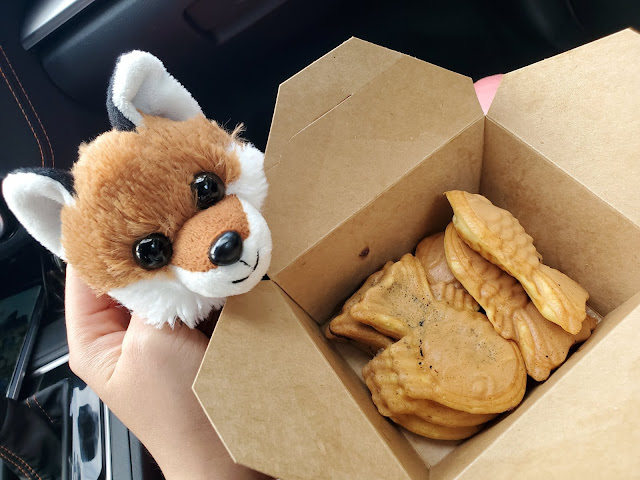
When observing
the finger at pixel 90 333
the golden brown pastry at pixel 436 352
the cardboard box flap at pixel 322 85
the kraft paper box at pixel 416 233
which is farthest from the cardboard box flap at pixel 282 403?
the finger at pixel 90 333

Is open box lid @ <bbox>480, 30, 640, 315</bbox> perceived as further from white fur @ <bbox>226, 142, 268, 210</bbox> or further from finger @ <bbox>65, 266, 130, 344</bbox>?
finger @ <bbox>65, 266, 130, 344</bbox>

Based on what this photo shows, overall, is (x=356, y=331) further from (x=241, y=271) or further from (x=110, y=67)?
(x=110, y=67)

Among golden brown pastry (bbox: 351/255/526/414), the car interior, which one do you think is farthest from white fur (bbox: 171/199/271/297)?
the car interior

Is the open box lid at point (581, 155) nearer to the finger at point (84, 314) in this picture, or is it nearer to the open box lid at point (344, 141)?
the open box lid at point (344, 141)

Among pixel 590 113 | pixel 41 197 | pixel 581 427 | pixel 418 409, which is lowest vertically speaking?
pixel 418 409

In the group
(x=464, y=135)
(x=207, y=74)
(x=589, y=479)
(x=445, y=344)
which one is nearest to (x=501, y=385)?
(x=445, y=344)

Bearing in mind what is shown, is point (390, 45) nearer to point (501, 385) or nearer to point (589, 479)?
point (501, 385)

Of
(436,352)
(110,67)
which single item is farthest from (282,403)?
(110,67)
